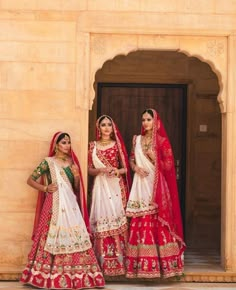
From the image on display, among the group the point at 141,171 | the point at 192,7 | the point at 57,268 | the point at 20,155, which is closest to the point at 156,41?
the point at 192,7

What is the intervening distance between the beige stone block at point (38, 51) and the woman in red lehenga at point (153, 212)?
839 mm

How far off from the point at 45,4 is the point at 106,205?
173cm

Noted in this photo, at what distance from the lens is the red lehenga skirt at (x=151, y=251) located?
571 cm

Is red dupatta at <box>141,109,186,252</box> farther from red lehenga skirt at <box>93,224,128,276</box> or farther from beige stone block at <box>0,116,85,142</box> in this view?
beige stone block at <box>0,116,85,142</box>

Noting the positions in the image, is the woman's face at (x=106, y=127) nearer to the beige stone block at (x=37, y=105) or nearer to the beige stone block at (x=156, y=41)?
the beige stone block at (x=37, y=105)

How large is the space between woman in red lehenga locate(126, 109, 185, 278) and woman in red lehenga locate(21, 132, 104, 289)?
0.37 metres

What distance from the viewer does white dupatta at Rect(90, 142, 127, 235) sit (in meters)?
5.78

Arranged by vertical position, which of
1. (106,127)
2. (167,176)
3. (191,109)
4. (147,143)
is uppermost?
(191,109)

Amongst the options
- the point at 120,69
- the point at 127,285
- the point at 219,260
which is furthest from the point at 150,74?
the point at 127,285

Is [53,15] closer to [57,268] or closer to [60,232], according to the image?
[60,232]

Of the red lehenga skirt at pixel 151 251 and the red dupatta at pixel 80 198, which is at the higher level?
the red dupatta at pixel 80 198

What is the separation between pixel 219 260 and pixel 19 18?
2.85m

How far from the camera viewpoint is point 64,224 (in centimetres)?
558

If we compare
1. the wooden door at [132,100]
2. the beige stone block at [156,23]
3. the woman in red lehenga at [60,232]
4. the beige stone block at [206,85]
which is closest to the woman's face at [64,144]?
the woman in red lehenga at [60,232]
